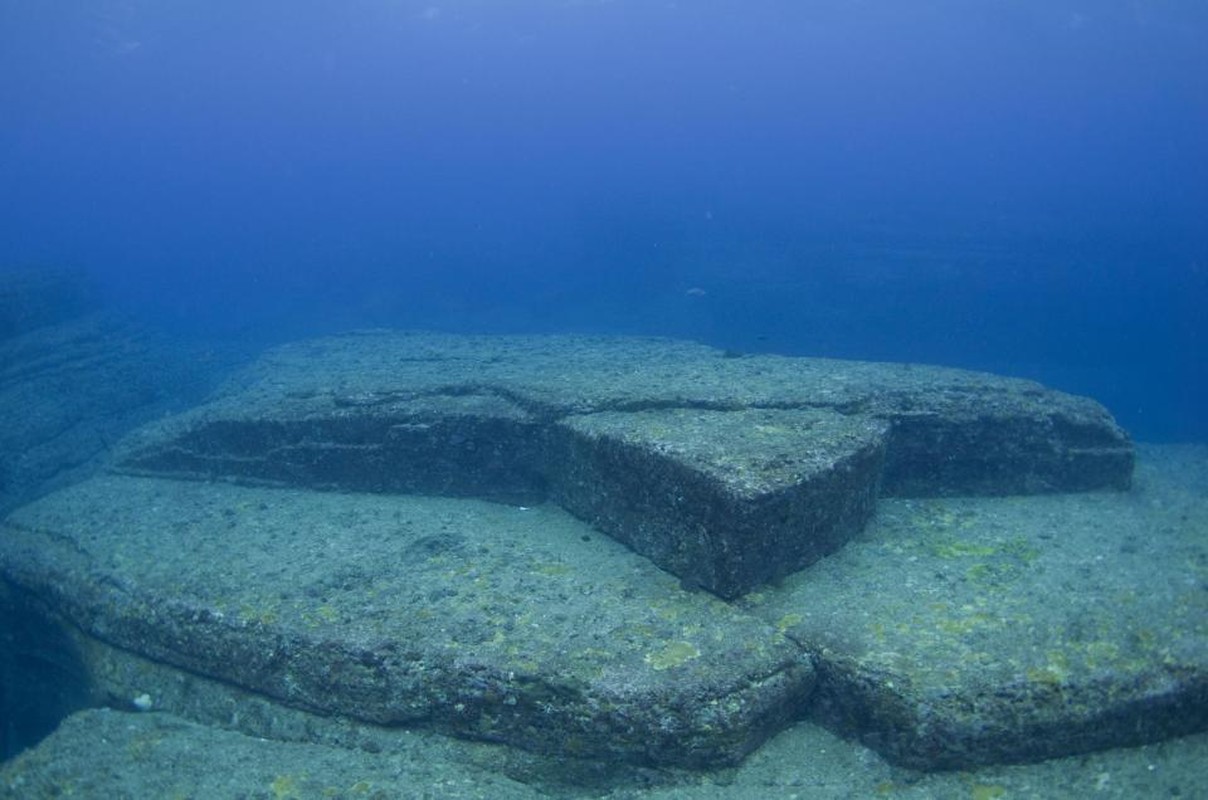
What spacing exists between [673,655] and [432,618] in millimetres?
1494

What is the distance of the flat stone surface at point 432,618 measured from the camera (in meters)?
3.77

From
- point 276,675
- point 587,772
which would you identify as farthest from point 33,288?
point 587,772

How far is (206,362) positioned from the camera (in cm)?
1700

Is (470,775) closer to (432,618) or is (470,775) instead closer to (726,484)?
(432,618)

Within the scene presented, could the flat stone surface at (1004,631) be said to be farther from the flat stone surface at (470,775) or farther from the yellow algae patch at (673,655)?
the yellow algae patch at (673,655)

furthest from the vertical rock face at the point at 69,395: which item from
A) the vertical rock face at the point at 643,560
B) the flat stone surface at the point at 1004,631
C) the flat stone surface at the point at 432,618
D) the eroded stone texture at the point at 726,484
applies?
the flat stone surface at the point at 1004,631

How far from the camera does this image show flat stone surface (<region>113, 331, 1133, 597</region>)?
15.2ft

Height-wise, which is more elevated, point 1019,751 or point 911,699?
point 911,699

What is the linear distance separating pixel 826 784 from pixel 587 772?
1.20m

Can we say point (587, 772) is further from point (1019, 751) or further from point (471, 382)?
point (471, 382)

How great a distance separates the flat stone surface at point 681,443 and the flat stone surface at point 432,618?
0.99 ft

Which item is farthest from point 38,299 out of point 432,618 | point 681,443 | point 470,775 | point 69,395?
point 470,775

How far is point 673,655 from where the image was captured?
3928 millimetres

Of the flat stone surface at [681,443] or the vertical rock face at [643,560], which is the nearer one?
the vertical rock face at [643,560]
